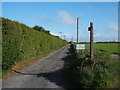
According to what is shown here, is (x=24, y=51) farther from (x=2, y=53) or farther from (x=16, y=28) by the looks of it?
(x=2, y=53)

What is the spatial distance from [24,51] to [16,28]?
10.9ft

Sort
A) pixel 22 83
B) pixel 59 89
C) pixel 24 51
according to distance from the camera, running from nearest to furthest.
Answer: pixel 59 89 → pixel 22 83 → pixel 24 51

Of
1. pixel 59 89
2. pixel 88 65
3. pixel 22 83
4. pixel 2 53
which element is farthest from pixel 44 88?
pixel 2 53

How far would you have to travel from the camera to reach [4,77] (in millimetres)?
A: 10461

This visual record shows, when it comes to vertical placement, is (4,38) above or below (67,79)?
above

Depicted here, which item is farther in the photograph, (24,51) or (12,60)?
(24,51)

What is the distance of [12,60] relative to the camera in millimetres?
11766

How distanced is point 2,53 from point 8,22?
2.28 meters

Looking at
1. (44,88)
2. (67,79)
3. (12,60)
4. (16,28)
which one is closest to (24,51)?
(16,28)

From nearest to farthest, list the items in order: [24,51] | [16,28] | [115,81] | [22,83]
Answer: [115,81], [22,83], [16,28], [24,51]

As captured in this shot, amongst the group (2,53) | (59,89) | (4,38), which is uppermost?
(4,38)

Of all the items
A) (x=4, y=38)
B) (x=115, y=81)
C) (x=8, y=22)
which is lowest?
(x=115, y=81)

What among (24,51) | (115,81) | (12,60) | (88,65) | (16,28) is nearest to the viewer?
(115,81)

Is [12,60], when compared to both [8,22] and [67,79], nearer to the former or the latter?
[8,22]
